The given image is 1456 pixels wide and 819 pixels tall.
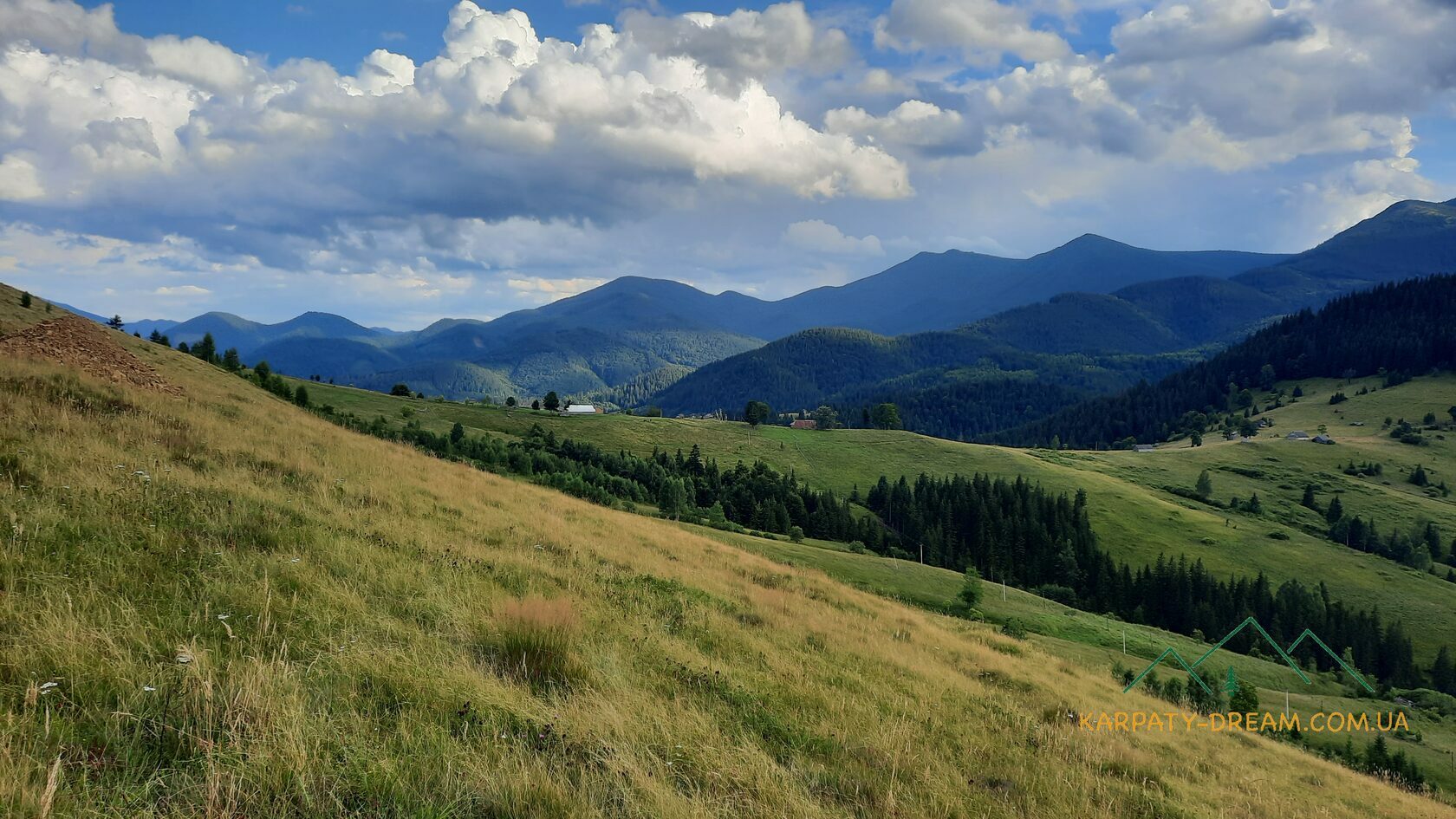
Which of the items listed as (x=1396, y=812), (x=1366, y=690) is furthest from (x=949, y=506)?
(x=1396, y=812)

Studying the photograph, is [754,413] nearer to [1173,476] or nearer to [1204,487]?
[1173,476]

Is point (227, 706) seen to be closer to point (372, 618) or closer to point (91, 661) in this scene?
point (91, 661)

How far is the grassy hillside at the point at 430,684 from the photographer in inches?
188

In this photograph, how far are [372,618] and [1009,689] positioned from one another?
1278 centimetres

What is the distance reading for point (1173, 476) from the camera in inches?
6772

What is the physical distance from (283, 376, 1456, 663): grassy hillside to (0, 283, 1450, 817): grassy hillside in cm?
11650

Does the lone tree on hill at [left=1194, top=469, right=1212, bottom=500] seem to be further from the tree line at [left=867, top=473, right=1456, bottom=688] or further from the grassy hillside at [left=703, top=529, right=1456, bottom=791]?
the grassy hillside at [left=703, top=529, right=1456, bottom=791]

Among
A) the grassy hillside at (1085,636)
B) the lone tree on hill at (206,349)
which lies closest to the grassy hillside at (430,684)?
the grassy hillside at (1085,636)

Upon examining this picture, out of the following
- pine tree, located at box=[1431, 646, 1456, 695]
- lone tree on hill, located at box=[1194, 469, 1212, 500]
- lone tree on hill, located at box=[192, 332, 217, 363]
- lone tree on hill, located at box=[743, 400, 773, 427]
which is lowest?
pine tree, located at box=[1431, 646, 1456, 695]

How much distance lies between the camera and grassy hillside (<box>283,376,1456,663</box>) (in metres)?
116

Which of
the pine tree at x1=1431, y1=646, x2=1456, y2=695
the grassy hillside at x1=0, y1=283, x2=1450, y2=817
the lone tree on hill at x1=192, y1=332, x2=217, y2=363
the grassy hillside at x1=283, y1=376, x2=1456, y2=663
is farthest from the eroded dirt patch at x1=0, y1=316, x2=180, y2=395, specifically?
the pine tree at x1=1431, y1=646, x2=1456, y2=695

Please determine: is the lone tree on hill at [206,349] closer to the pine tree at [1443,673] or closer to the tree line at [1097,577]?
the tree line at [1097,577]

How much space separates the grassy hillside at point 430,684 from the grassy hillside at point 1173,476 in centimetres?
11650

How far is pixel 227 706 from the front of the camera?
5156 millimetres
